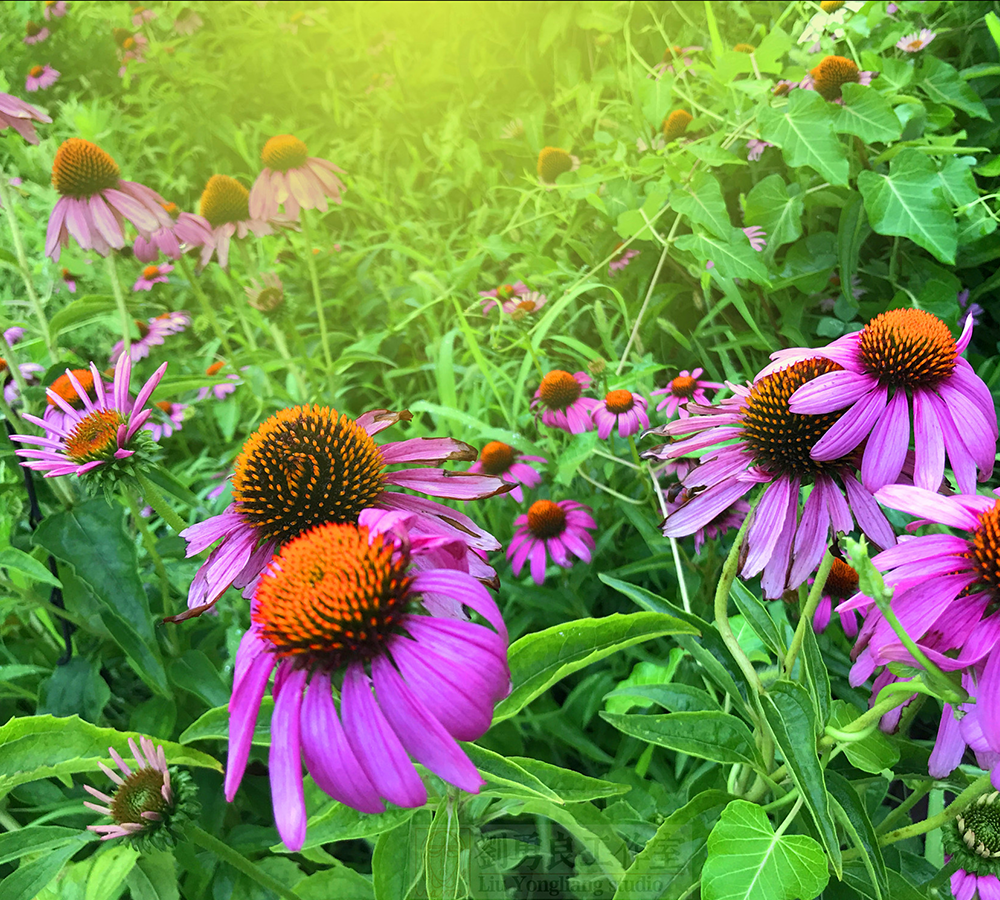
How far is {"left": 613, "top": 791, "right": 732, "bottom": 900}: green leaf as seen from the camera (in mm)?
650

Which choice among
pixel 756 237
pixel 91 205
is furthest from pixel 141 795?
pixel 756 237

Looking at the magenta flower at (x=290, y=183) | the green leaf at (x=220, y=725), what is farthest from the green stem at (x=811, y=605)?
the magenta flower at (x=290, y=183)

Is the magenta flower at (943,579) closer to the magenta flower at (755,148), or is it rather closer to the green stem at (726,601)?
the green stem at (726,601)

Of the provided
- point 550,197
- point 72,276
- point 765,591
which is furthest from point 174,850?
point 72,276

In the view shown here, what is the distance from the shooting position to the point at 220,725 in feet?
2.33

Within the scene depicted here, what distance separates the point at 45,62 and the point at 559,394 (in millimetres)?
4598

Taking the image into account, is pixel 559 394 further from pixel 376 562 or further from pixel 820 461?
pixel 376 562

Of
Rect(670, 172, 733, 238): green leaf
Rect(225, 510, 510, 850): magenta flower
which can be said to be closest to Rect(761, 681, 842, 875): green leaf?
Rect(225, 510, 510, 850): magenta flower

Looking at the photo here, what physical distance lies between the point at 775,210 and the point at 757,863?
1.38 metres

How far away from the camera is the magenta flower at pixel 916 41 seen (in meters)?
1.80

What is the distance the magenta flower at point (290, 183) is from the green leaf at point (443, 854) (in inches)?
60.8

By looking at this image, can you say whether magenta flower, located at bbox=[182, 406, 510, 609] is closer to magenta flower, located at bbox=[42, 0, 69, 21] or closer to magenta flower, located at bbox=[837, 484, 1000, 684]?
magenta flower, located at bbox=[837, 484, 1000, 684]

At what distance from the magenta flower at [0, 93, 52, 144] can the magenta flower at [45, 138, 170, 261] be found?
183 mm

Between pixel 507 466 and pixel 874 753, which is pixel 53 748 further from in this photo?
pixel 507 466
